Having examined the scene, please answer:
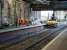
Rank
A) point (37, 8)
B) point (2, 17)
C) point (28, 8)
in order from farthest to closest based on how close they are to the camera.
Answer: point (37, 8)
point (28, 8)
point (2, 17)

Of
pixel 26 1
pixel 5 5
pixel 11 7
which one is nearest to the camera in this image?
pixel 5 5

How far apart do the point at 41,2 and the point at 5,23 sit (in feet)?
68.3

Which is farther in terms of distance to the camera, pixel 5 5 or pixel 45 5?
pixel 45 5

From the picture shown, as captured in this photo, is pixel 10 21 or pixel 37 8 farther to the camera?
pixel 37 8

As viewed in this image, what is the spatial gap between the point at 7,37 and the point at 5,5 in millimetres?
9806

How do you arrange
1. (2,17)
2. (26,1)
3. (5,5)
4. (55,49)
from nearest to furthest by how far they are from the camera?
1. (55,49)
2. (2,17)
3. (5,5)
4. (26,1)

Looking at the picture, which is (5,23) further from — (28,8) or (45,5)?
(45,5)

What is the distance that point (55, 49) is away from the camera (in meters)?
12.3

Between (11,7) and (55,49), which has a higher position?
(11,7)

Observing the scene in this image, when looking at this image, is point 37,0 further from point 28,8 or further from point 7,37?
point 7,37

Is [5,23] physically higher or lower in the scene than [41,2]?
lower

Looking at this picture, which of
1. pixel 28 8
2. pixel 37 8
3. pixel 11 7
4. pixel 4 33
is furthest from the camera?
pixel 37 8

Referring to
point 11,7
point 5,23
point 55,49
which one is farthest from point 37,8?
point 55,49

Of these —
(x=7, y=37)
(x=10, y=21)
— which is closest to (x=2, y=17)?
(x=10, y=21)
